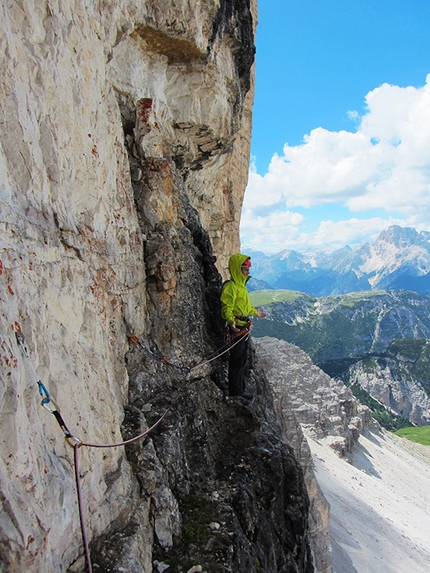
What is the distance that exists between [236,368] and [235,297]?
6.64 ft

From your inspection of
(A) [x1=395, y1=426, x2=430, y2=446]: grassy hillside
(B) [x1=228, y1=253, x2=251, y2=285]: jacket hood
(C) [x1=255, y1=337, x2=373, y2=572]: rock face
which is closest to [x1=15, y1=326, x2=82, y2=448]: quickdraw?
(B) [x1=228, y1=253, x2=251, y2=285]: jacket hood

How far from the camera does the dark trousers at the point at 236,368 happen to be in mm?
10461

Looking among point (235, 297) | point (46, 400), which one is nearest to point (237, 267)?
point (235, 297)

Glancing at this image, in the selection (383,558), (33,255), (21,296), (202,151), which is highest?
(202,151)

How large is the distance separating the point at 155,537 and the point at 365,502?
117 ft

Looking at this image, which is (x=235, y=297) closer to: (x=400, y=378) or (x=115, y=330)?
(x=115, y=330)

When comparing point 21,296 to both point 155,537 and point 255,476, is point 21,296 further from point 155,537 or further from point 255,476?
point 255,476

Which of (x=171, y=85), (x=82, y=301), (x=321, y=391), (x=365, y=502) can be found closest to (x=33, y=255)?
(x=82, y=301)

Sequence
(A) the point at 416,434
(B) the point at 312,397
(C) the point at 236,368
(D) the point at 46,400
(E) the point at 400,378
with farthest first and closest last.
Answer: (E) the point at 400,378 → (A) the point at 416,434 → (B) the point at 312,397 → (C) the point at 236,368 → (D) the point at 46,400

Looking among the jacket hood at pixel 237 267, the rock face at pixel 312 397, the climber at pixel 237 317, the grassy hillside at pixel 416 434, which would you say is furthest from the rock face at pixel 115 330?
the grassy hillside at pixel 416 434

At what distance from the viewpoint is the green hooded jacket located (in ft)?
34.6

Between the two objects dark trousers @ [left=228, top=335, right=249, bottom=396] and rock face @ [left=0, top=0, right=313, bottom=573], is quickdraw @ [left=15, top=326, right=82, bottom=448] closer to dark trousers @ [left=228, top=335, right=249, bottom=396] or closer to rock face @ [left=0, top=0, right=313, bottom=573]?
rock face @ [left=0, top=0, right=313, bottom=573]

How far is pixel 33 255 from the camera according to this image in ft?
17.5

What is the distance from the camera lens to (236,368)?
1057 centimetres
